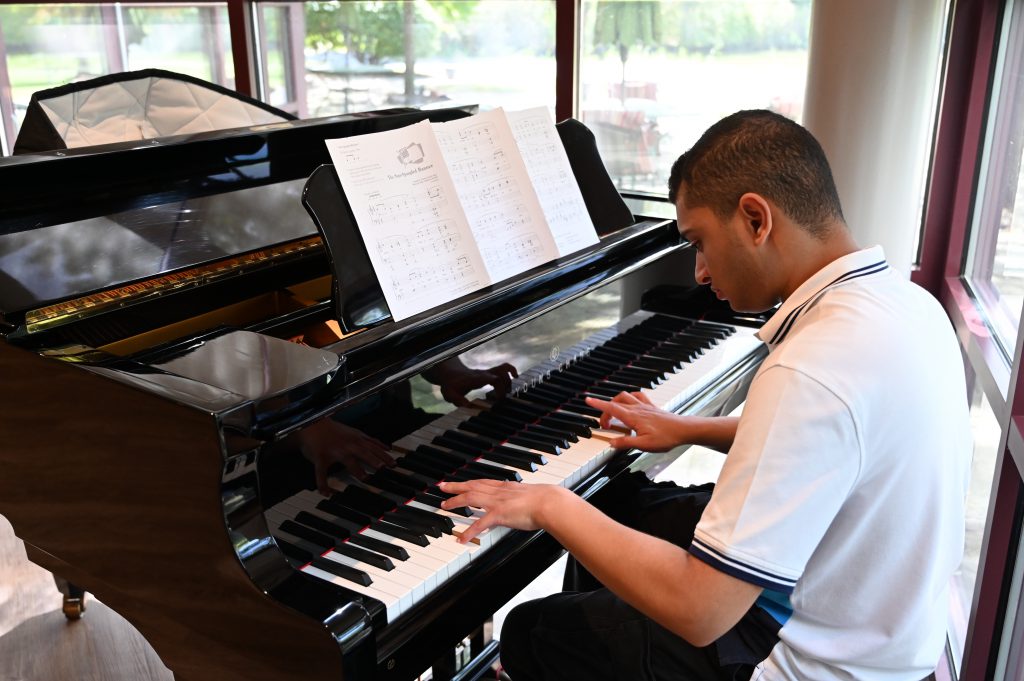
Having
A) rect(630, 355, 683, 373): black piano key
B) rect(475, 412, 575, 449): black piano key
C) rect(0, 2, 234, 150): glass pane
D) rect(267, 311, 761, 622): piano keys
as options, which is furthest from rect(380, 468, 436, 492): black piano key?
rect(0, 2, 234, 150): glass pane

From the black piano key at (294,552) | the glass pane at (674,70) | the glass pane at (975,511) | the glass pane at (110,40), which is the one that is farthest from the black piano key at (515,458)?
the glass pane at (110,40)

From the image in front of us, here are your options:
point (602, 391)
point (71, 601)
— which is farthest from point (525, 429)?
point (71, 601)

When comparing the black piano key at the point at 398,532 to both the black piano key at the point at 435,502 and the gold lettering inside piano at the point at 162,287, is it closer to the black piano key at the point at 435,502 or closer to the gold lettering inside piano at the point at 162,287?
the black piano key at the point at 435,502

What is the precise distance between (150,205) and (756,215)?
142cm

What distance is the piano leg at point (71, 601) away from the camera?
267cm

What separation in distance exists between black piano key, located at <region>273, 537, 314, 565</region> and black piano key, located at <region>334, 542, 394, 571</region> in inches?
1.9

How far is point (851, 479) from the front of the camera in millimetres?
1136

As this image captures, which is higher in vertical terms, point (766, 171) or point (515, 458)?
point (766, 171)

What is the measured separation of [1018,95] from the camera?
8.21ft

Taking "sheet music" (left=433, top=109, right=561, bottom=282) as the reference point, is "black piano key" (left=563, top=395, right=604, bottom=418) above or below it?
below

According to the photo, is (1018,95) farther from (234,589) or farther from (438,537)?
(234,589)

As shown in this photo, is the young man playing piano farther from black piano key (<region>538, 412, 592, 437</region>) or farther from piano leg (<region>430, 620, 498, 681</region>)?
piano leg (<region>430, 620, 498, 681</region>)

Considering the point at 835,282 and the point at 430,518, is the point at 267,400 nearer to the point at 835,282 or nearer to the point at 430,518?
the point at 430,518

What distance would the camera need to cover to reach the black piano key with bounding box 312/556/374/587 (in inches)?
54.7
